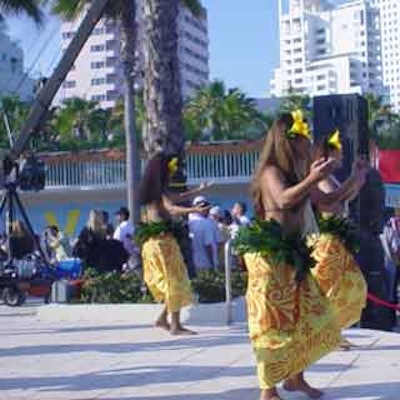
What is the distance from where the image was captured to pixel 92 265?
16.2 metres

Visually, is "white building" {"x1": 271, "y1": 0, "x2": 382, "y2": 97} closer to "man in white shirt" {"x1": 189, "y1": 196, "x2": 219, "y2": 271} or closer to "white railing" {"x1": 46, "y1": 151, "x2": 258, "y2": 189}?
"white railing" {"x1": 46, "y1": 151, "x2": 258, "y2": 189}

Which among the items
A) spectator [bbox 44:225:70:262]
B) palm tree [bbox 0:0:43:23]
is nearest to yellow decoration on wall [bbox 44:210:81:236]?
palm tree [bbox 0:0:43:23]

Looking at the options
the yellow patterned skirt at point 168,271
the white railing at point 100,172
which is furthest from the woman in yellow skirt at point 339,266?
the white railing at point 100,172

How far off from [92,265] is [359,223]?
604cm

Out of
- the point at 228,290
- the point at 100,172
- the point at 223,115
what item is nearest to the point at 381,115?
the point at 223,115

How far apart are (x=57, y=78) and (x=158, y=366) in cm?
909

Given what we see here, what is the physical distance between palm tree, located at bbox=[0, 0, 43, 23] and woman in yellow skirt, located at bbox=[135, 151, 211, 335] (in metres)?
18.1

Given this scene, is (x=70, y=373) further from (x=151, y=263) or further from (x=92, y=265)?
(x=92, y=265)

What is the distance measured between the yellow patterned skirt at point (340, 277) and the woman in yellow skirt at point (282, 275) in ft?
6.37

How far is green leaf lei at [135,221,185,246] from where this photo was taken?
10.0 metres

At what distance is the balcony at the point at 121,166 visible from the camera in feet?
115

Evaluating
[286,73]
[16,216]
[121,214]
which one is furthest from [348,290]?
[286,73]

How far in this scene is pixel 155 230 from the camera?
10023 mm

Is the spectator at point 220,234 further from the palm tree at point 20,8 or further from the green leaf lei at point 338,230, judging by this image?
the palm tree at point 20,8
